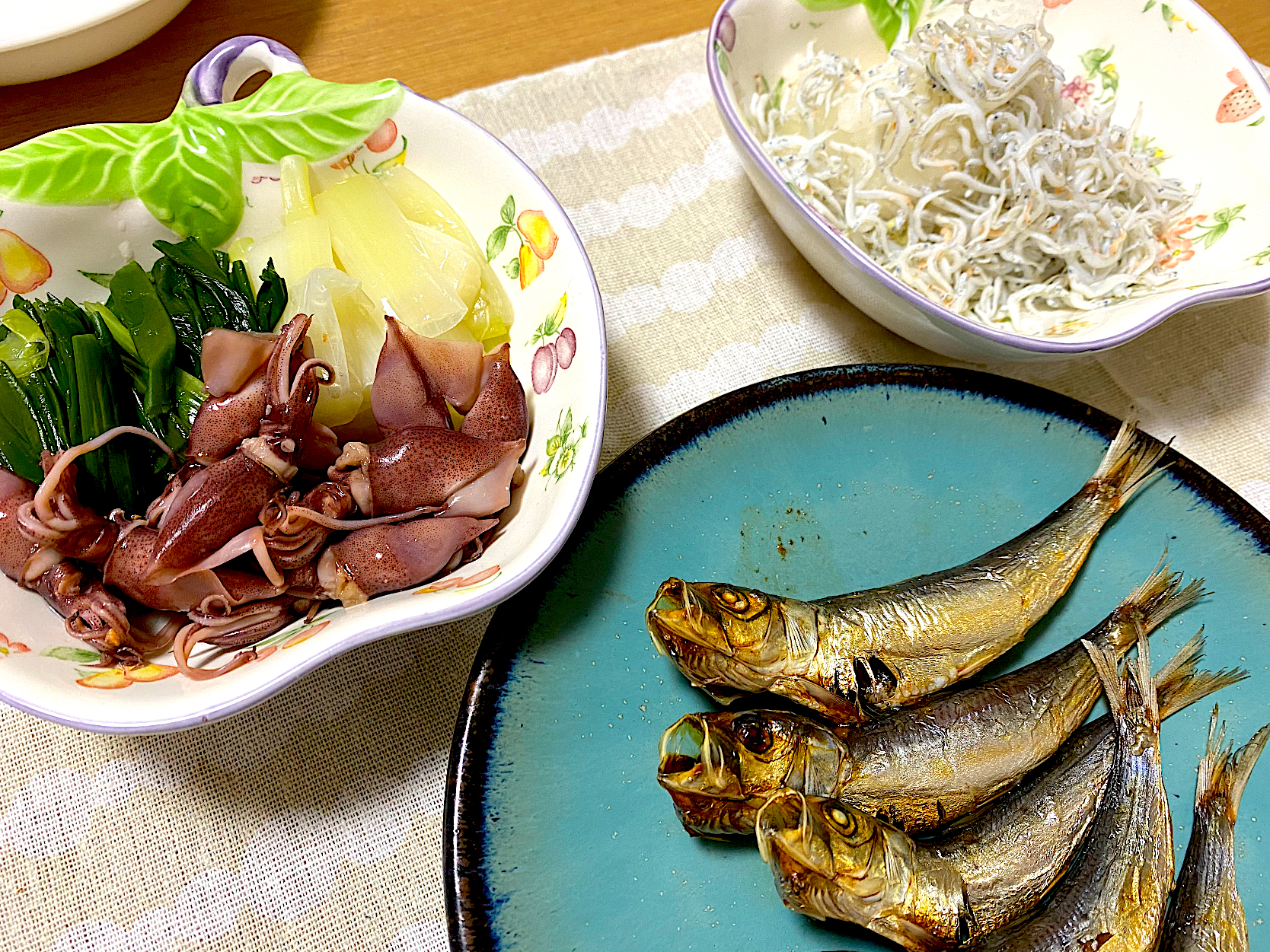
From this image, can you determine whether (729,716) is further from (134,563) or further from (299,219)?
(299,219)

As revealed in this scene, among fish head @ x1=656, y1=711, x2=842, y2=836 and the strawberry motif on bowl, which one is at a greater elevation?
the strawberry motif on bowl

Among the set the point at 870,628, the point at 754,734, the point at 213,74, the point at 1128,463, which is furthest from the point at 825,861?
the point at 213,74

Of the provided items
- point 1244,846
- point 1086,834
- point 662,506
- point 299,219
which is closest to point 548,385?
point 662,506

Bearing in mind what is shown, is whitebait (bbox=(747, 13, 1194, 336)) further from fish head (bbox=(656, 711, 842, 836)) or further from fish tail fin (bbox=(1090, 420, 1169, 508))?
fish head (bbox=(656, 711, 842, 836))

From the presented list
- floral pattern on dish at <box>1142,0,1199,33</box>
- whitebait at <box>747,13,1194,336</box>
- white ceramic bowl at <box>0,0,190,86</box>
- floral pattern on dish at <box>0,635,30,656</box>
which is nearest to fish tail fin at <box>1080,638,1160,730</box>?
whitebait at <box>747,13,1194,336</box>

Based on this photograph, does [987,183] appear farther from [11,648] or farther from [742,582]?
[11,648]

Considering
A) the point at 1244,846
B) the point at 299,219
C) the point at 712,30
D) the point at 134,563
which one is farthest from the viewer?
the point at 712,30
